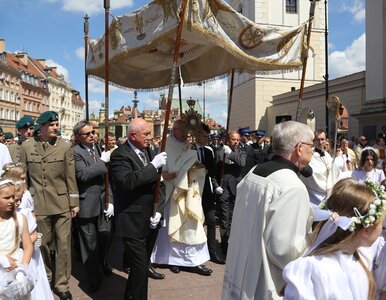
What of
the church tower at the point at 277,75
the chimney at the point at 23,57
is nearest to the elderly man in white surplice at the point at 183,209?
the church tower at the point at 277,75

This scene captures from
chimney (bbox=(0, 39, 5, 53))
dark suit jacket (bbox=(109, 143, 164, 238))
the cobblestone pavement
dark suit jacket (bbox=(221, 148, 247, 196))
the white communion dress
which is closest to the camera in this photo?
the white communion dress

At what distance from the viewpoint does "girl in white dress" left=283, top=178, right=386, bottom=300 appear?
6.39ft

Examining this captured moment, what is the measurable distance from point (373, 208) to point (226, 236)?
4496mm

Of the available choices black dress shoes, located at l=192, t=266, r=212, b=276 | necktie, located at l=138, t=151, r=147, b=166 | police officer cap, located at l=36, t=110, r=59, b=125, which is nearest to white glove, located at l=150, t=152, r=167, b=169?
necktie, located at l=138, t=151, r=147, b=166

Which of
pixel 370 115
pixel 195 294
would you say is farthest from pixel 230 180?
pixel 370 115

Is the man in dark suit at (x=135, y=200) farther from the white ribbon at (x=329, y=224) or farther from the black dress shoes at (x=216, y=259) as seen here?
the white ribbon at (x=329, y=224)

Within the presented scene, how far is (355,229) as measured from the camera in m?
2.00

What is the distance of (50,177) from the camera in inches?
184

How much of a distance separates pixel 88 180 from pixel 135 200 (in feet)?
3.85

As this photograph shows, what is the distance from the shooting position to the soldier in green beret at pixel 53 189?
461 centimetres

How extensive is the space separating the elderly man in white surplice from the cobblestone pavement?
0.60 ft

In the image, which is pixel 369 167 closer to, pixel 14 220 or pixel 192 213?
pixel 192 213

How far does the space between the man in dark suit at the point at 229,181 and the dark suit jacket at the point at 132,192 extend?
2408mm

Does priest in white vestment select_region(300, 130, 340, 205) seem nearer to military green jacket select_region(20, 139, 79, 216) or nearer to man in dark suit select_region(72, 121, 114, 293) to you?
man in dark suit select_region(72, 121, 114, 293)
